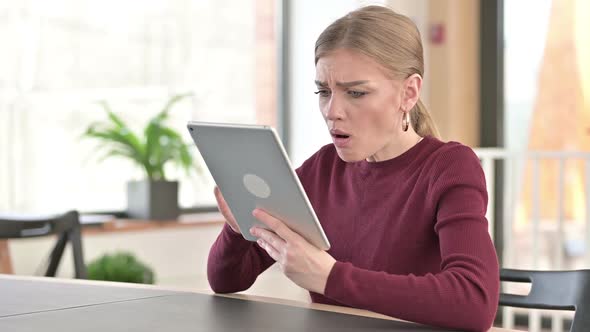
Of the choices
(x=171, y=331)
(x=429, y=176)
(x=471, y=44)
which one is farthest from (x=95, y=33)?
(x=171, y=331)

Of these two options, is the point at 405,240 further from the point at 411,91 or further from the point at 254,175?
the point at 254,175

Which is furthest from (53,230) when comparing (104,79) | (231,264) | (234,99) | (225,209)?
(234,99)

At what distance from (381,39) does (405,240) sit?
0.38 metres

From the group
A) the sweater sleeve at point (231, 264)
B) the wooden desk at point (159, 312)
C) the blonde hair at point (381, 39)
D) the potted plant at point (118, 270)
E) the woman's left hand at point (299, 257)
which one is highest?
the blonde hair at point (381, 39)

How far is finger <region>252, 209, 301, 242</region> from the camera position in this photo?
1.57 m

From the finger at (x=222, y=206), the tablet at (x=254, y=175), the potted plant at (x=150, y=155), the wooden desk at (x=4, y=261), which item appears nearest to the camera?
the tablet at (x=254, y=175)

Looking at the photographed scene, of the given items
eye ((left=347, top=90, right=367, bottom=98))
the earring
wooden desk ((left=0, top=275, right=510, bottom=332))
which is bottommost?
wooden desk ((left=0, top=275, right=510, bottom=332))

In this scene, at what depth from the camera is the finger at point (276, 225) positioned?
5.14 ft

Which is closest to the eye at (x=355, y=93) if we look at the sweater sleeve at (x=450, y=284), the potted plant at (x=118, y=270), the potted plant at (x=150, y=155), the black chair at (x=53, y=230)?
the sweater sleeve at (x=450, y=284)

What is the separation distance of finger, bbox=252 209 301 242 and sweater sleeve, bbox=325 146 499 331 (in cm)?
9

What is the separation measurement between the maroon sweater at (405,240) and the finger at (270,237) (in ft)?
0.33

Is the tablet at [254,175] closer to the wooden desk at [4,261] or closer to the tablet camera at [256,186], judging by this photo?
the tablet camera at [256,186]

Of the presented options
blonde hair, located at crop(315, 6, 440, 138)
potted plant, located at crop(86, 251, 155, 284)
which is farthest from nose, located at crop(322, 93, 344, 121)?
potted plant, located at crop(86, 251, 155, 284)

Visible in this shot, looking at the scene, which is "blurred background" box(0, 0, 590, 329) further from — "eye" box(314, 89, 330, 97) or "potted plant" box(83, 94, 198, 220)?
"eye" box(314, 89, 330, 97)
